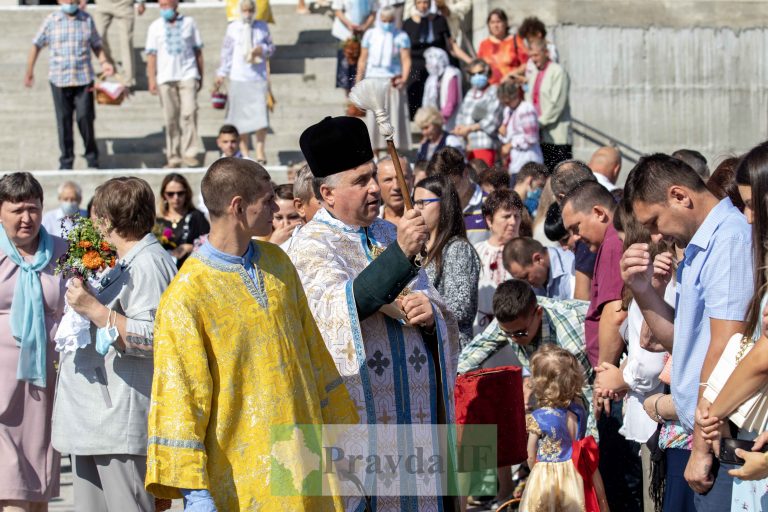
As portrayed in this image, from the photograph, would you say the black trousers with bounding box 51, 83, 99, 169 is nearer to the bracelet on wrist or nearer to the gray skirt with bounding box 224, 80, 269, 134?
the gray skirt with bounding box 224, 80, 269, 134

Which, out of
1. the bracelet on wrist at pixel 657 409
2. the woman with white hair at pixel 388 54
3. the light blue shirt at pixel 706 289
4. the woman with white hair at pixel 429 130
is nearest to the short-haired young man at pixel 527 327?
the bracelet on wrist at pixel 657 409

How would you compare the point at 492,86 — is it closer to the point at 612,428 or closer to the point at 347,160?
the point at 612,428

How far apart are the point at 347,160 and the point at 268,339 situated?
2.96 ft

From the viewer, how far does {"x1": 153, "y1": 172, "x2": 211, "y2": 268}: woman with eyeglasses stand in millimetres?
11609

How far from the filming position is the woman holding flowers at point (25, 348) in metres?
7.55

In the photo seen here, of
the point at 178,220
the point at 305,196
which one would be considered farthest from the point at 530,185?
the point at 305,196

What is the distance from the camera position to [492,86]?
48.5ft

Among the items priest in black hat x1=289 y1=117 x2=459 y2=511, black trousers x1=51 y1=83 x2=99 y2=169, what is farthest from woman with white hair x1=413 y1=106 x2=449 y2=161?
priest in black hat x1=289 y1=117 x2=459 y2=511

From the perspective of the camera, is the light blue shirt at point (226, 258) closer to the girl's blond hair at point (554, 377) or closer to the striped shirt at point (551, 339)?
the girl's blond hair at point (554, 377)

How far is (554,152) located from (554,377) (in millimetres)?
6732

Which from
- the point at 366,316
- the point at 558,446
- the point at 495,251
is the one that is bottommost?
the point at 558,446

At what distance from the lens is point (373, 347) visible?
5707 mm

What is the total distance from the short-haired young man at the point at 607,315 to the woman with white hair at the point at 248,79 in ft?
27.6

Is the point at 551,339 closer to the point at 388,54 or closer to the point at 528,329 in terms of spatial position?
the point at 528,329
